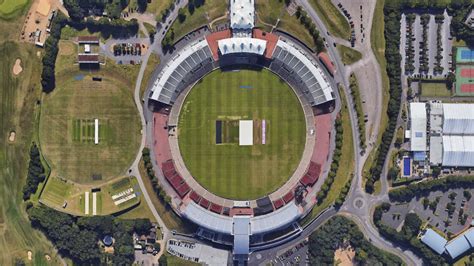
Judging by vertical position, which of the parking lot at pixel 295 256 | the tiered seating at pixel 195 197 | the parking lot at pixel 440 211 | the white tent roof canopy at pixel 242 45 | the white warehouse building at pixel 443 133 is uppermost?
the white tent roof canopy at pixel 242 45

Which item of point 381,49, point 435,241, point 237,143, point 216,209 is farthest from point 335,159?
point 216,209

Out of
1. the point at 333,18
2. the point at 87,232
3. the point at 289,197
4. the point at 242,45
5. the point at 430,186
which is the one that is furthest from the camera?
the point at 333,18

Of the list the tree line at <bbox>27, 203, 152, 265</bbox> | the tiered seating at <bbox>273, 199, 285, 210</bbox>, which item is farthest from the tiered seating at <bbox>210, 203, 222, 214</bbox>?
the tree line at <bbox>27, 203, 152, 265</bbox>

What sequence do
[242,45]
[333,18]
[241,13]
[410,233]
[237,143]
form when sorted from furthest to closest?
[237,143] → [333,18] → [410,233] → [241,13] → [242,45]

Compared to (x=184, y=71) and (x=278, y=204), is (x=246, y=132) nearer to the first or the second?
(x=278, y=204)

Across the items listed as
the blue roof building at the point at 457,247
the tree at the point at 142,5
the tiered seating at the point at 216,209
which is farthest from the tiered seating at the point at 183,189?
the blue roof building at the point at 457,247

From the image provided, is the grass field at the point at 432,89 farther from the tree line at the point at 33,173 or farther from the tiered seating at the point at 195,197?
the tree line at the point at 33,173

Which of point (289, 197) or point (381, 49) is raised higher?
point (381, 49)

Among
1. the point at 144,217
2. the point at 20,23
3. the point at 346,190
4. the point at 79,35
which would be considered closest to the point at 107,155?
the point at 144,217
